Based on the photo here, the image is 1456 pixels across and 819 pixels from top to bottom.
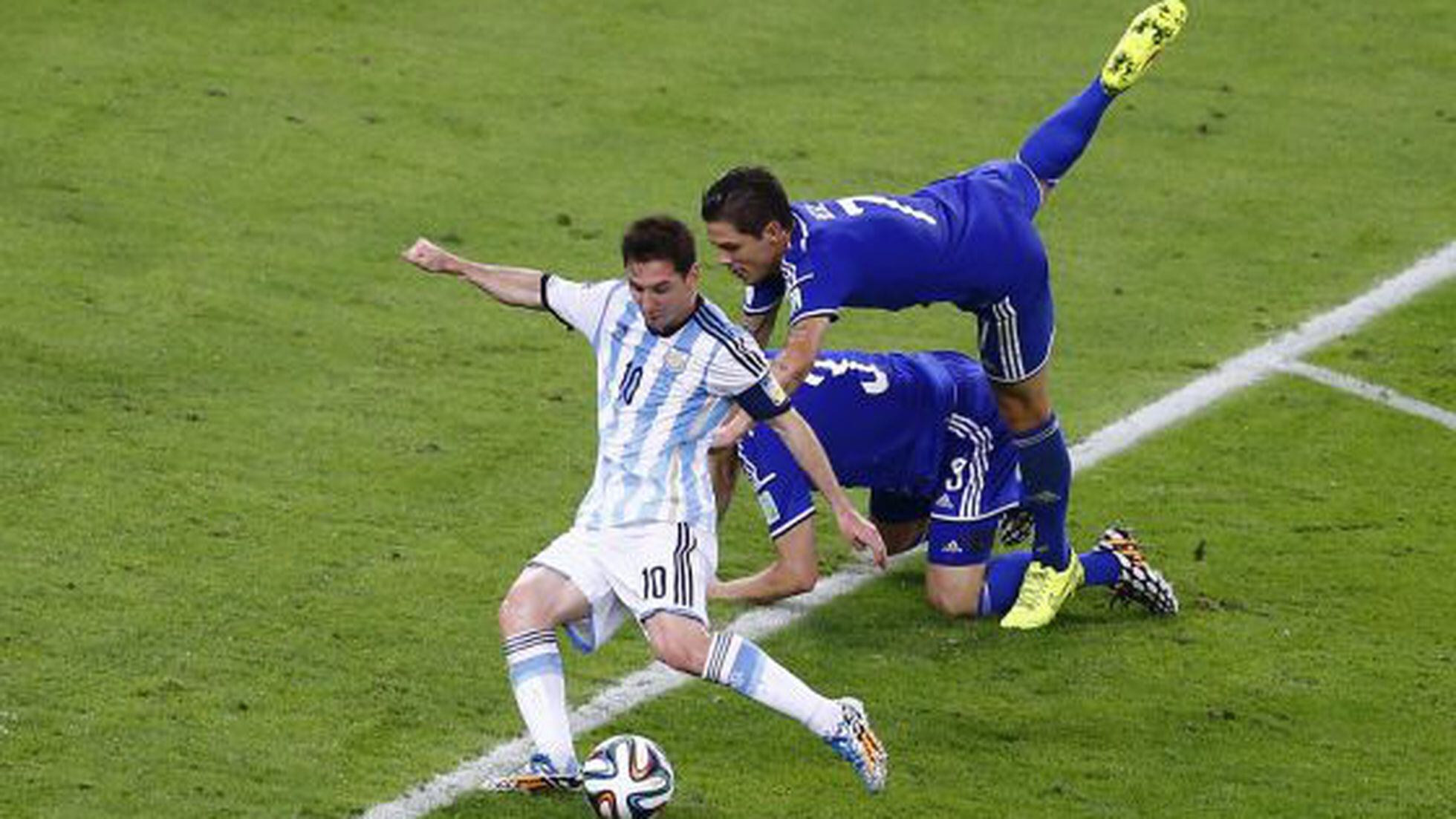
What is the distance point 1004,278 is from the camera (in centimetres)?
1136

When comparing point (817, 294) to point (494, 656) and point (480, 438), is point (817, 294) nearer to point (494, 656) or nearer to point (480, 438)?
point (494, 656)

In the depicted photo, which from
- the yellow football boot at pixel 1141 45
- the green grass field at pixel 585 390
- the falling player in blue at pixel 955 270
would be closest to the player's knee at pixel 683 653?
the green grass field at pixel 585 390

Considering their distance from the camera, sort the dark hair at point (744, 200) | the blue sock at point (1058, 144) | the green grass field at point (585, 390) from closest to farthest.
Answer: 1. the green grass field at point (585, 390)
2. the dark hair at point (744, 200)
3. the blue sock at point (1058, 144)

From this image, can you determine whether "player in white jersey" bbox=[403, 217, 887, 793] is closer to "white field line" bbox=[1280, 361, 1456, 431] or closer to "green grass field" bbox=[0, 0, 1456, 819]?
"green grass field" bbox=[0, 0, 1456, 819]

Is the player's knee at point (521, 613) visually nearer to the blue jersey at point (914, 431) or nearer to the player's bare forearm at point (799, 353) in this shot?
the player's bare forearm at point (799, 353)

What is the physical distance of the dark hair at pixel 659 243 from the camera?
9359 millimetres

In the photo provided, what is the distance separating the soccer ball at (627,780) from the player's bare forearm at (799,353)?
1.56m

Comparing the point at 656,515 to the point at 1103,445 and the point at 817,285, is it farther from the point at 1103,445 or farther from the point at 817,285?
the point at 1103,445

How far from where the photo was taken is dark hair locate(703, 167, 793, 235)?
1039 centimetres

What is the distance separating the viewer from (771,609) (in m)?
11.6

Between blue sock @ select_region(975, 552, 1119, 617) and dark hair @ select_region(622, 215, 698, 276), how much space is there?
8.70 feet

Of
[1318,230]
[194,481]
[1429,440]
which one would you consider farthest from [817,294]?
[1318,230]

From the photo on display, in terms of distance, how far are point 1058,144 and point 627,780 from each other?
381 centimetres

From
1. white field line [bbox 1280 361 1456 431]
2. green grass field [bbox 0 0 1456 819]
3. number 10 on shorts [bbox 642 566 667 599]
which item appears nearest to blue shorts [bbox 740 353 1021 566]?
green grass field [bbox 0 0 1456 819]
